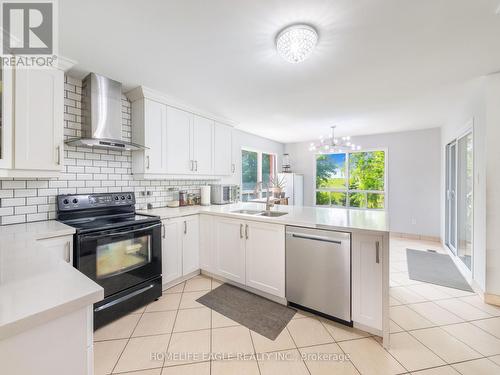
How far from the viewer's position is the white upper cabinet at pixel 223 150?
3.63 m

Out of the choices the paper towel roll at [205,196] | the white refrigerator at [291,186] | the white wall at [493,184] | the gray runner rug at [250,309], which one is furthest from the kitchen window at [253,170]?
the white wall at [493,184]

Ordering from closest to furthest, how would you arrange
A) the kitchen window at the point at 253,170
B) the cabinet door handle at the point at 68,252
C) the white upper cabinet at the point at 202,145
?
the cabinet door handle at the point at 68,252 < the white upper cabinet at the point at 202,145 < the kitchen window at the point at 253,170

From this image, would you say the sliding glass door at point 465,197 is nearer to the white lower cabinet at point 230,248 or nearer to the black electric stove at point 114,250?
the white lower cabinet at point 230,248

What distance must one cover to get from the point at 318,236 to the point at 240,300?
1.14 metres

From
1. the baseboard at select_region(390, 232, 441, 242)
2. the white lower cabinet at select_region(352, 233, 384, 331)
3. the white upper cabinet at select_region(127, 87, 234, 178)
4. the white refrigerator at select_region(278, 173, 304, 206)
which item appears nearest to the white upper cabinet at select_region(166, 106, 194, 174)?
the white upper cabinet at select_region(127, 87, 234, 178)

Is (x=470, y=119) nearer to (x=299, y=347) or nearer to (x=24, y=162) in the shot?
(x=299, y=347)

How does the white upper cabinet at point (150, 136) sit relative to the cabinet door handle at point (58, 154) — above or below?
above

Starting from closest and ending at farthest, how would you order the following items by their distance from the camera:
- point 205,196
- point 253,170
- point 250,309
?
point 250,309
point 205,196
point 253,170

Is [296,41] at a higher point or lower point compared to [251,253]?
higher

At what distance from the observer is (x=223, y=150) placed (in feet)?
12.4

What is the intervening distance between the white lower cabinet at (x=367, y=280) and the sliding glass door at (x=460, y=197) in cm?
207

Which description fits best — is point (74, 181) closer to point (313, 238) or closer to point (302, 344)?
point (313, 238)

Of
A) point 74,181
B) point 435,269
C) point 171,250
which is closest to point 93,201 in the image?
point 74,181

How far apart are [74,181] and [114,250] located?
3.03 ft
